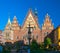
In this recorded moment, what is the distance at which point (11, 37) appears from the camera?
7494 centimetres

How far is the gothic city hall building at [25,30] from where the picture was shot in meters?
73.1

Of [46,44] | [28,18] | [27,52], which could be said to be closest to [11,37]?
[28,18]

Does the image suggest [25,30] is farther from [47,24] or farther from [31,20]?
[47,24]

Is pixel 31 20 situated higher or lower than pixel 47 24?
higher

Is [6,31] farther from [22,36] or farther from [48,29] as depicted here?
[48,29]

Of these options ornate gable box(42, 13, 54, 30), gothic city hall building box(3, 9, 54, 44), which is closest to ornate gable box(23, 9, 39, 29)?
gothic city hall building box(3, 9, 54, 44)

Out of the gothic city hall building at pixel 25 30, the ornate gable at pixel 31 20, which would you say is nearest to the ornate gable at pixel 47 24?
the gothic city hall building at pixel 25 30

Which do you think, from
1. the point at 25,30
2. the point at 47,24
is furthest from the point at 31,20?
the point at 47,24

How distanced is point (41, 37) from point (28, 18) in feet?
20.6

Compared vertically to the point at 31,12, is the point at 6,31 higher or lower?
lower

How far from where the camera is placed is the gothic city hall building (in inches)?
2879

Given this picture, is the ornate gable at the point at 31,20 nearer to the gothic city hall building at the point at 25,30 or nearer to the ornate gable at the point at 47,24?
the gothic city hall building at the point at 25,30

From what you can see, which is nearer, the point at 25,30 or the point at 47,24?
the point at 47,24

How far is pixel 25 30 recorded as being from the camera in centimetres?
7519
